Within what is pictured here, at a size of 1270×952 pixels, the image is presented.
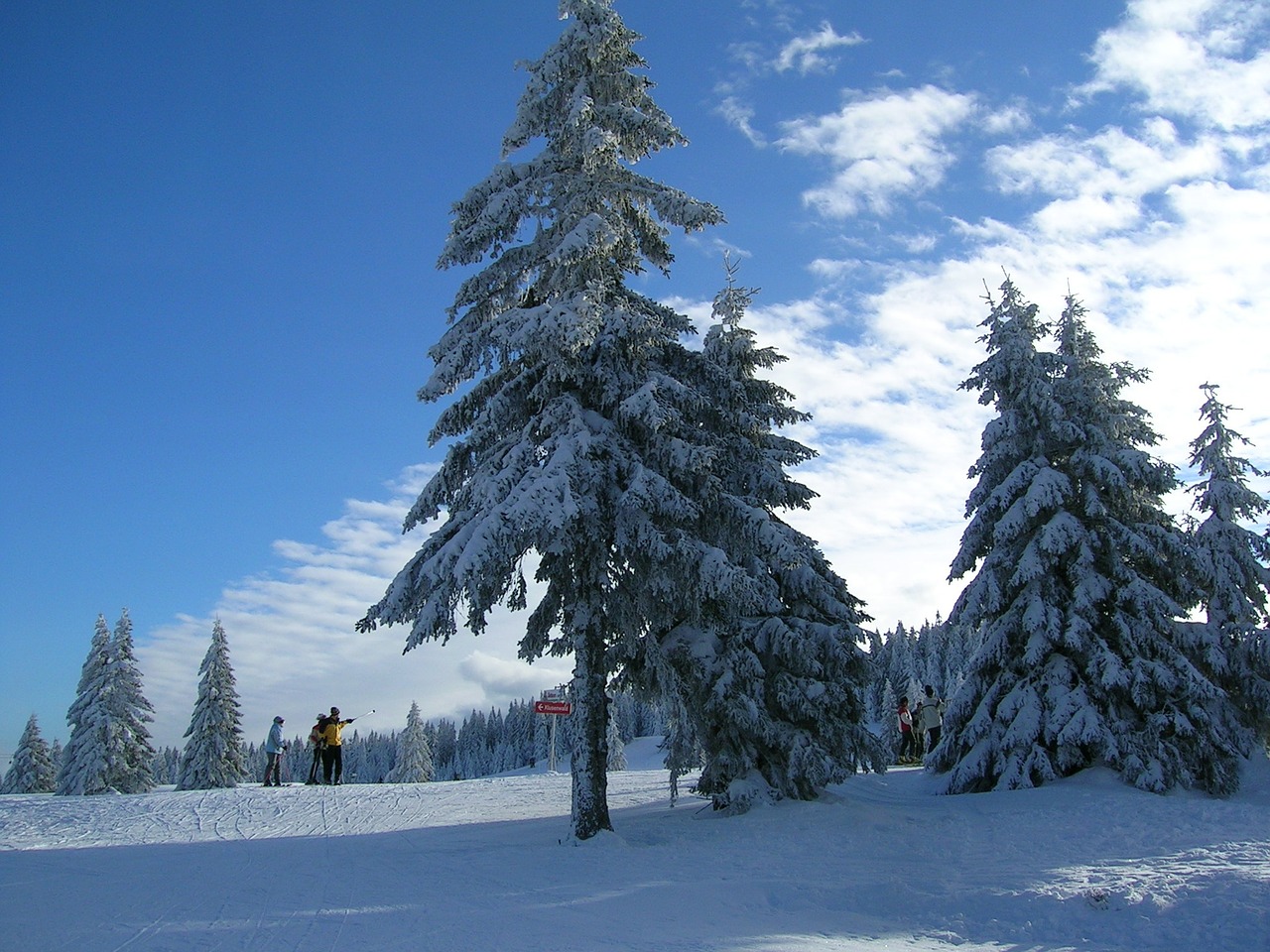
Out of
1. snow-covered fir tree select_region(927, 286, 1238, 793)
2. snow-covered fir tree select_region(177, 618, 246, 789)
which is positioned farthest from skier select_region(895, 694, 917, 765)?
snow-covered fir tree select_region(177, 618, 246, 789)

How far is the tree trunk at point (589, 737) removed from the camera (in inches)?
451

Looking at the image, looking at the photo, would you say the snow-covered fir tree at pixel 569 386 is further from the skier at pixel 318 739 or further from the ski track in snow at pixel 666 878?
the skier at pixel 318 739

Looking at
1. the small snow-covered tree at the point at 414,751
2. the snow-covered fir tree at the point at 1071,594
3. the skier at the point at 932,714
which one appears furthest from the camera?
the small snow-covered tree at the point at 414,751

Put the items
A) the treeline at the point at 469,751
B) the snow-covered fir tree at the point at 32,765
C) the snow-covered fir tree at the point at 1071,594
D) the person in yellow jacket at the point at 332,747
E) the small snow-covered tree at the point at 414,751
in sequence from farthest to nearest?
the treeline at the point at 469,751
the small snow-covered tree at the point at 414,751
the snow-covered fir tree at the point at 32,765
the person in yellow jacket at the point at 332,747
the snow-covered fir tree at the point at 1071,594

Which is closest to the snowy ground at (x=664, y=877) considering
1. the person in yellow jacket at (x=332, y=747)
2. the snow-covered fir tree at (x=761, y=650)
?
the snow-covered fir tree at (x=761, y=650)

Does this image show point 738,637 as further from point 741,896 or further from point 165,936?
point 165,936

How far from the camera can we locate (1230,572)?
57.1ft

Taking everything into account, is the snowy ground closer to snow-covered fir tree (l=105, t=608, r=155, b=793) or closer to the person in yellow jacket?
the person in yellow jacket

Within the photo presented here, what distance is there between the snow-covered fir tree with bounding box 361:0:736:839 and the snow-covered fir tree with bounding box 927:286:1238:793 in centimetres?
810

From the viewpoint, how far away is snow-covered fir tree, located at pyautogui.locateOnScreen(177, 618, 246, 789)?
130 feet

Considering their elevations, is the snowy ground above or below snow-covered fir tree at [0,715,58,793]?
above

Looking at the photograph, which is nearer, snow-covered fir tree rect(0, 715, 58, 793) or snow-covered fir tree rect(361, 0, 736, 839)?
snow-covered fir tree rect(361, 0, 736, 839)

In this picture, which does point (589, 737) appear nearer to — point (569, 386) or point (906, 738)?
point (569, 386)

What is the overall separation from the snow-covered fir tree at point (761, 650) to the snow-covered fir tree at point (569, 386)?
103 cm
